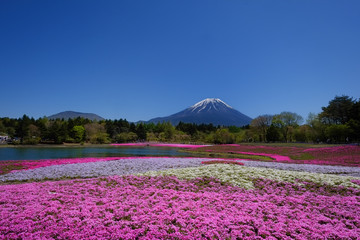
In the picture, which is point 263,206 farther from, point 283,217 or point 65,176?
point 65,176

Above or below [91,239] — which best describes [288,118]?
above

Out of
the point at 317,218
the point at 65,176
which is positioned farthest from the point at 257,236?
the point at 65,176

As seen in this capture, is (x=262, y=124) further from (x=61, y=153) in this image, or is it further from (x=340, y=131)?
(x=61, y=153)

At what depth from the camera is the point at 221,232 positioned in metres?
5.73

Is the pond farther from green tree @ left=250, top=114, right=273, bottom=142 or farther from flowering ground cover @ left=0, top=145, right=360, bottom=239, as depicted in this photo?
green tree @ left=250, top=114, right=273, bottom=142

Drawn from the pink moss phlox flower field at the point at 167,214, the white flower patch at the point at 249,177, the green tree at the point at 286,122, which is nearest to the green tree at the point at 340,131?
the green tree at the point at 286,122

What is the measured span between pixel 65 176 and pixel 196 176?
9547 mm

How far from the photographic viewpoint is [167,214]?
21.9 ft

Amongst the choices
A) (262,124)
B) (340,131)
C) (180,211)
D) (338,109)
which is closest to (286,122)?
(262,124)

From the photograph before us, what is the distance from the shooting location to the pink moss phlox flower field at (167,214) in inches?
224

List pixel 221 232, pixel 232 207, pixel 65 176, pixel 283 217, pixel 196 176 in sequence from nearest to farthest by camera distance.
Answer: pixel 221 232 → pixel 283 217 → pixel 232 207 → pixel 196 176 → pixel 65 176

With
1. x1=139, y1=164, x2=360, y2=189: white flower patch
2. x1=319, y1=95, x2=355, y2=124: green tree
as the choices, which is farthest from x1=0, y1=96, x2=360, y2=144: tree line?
x1=139, y1=164, x2=360, y2=189: white flower patch

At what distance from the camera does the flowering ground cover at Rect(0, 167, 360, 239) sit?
570 cm

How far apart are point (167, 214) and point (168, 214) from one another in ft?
0.13
